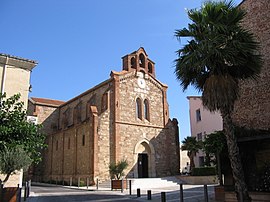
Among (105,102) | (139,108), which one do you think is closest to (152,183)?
(139,108)

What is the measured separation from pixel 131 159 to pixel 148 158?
289 centimetres

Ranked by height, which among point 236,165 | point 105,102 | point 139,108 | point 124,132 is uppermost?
point 105,102

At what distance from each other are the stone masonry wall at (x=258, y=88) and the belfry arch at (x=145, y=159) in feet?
54.4

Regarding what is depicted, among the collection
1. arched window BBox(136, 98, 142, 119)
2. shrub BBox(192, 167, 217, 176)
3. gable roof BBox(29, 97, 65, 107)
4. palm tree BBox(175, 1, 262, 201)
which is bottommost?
shrub BBox(192, 167, 217, 176)

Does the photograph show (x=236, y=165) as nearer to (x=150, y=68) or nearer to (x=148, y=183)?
(x=148, y=183)

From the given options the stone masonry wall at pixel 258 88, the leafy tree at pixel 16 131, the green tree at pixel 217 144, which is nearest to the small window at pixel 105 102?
the stone masonry wall at pixel 258 88

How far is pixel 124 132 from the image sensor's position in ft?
100

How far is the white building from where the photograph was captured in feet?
119

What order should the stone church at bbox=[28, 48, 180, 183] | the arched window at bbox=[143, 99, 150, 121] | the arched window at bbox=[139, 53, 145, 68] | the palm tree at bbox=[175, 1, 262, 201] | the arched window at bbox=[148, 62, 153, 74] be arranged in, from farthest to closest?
the arched window at bbox=[148, 62, 153, 74]
the arched window at bbox=[139, 53, 145, 68]
the arched window at bbox=[143, 99, 150, 121]
the stone church at bbox=[28, 48, 180, 183]
the palm tree at bbox=[175, 1, 262, 201]

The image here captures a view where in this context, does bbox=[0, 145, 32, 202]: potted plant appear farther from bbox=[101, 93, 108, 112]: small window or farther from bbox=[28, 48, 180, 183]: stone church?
bbox=[101, 93, 108, 112]: small window

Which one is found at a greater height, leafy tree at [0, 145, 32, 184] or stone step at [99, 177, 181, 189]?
leafy tree at [0, 145, 32, 184]

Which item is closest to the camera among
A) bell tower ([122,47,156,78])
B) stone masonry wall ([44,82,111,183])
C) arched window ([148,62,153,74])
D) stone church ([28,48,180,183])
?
stone masonry wall ([44,82,111,183])

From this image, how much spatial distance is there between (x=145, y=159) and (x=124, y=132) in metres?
4.54

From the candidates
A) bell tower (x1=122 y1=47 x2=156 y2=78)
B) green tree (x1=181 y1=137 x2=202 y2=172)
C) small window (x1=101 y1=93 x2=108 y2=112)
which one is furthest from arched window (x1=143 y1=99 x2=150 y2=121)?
green tree (x1=181 y1=137 x2=202 y2=172)
